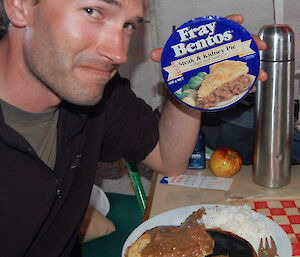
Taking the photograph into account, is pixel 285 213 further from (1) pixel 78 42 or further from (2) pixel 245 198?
(1) pixel 78 42

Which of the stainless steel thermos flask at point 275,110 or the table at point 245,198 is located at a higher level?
the stainless steel thermos flask at point 275,110

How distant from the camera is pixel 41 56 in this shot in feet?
3.75

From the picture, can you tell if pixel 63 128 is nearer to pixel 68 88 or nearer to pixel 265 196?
pixel 68 88

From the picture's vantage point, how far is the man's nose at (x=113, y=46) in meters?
1.08

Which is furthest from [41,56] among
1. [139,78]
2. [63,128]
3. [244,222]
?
[139,78]

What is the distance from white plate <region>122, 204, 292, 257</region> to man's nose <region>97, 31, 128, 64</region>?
0.46 metres

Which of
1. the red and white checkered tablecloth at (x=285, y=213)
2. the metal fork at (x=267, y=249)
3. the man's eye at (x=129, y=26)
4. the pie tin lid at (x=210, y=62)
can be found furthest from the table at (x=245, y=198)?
the man's eye at (x=129, y=26)

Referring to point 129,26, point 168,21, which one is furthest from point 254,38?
point 168,21

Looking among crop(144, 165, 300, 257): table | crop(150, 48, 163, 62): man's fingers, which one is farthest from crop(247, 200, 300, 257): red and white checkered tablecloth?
crop(150, 48, 163, 62): man's fingers

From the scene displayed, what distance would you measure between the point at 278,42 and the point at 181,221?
23.2 inches

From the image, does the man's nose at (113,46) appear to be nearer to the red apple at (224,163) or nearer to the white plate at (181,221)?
the white plate at (181,221)

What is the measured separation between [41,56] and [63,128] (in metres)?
0.24

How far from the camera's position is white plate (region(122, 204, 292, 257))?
1.07m

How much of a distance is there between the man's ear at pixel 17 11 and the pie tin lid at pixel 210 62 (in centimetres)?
39
